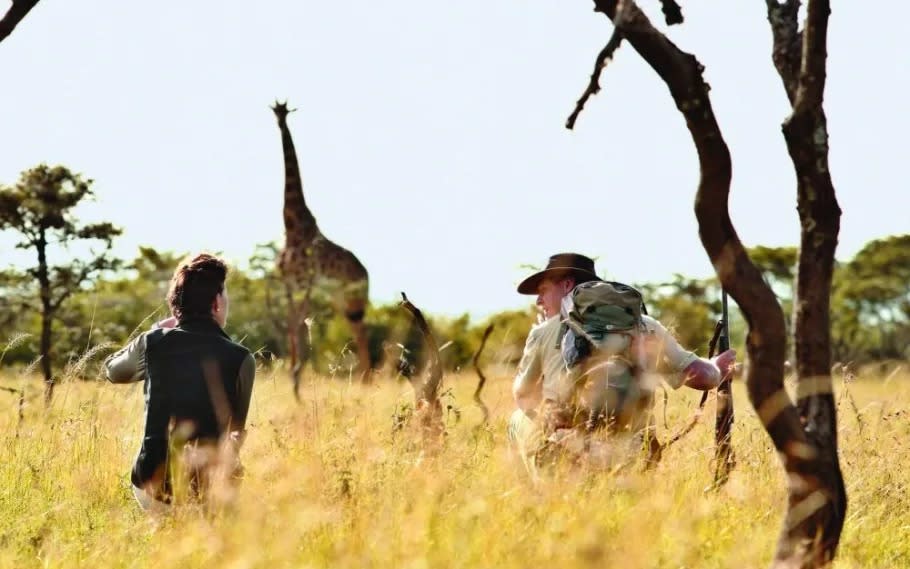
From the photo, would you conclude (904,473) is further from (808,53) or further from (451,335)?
(451,335)

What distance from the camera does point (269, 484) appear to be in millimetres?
5629

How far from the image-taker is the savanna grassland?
4.40m

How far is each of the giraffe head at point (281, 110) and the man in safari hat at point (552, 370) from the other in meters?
Answer: 13.8

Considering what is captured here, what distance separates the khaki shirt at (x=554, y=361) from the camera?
5.88 m

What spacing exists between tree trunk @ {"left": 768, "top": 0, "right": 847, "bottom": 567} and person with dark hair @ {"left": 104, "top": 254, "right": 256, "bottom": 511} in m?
2.12

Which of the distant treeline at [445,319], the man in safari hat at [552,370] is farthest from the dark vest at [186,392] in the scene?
the distant treeline at [445,319]

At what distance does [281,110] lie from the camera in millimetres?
19594

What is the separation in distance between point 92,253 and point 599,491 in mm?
10996

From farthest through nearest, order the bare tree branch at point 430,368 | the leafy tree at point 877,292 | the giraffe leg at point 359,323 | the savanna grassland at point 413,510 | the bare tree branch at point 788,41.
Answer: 1. the leafy tree at point 877,292
2. the giraffe leg at point 359,323
3. the bare tree branch at point 430,368
4. the bare tree branch at point 788,41
5. the savanna grassland at point 413,510

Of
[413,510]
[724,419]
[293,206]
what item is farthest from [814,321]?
[293,206]

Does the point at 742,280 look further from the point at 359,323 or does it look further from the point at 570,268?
the point at 359,323

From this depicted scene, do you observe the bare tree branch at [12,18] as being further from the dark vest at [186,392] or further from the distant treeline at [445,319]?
the distant treeline at [445,319]

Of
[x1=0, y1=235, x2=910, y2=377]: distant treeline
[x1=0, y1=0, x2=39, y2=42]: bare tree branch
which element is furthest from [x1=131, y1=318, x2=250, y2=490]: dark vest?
[x1=0, y1=235, x2=910, y2=377]: distant treeline

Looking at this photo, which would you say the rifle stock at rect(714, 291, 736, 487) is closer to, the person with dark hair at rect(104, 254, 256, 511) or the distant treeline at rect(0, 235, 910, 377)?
the person with dark hair at rect(104, 254, 256, 511)
